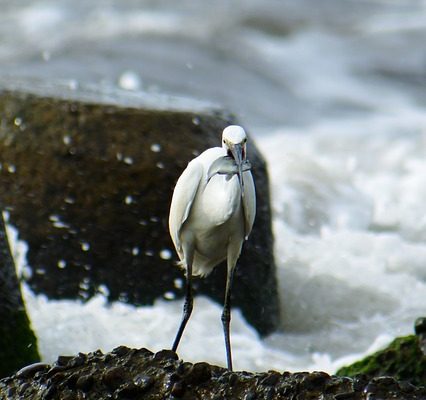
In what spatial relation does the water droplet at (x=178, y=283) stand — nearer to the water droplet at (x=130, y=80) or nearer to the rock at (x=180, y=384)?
the rock at (x=180, y=384)

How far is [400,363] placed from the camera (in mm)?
4410

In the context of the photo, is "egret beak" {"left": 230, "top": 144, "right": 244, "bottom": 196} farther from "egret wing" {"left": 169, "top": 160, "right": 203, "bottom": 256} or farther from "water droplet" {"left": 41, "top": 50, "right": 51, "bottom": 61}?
"water droplet" {"left": 41, "top": 50, "right": 51, "bottom": 61}

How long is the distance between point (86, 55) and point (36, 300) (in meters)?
8.08

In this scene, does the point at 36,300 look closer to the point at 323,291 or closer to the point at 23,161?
the point at 23,161

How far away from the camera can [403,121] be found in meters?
12.3

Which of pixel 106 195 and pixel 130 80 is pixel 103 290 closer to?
pixel 106 195

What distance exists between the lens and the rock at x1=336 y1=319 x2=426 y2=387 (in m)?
4.35

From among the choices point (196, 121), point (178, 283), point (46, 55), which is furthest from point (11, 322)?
point (46, 55)

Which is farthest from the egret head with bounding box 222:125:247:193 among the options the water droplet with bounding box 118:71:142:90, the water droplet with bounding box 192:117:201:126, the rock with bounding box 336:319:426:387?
the water droplet with bounding box 118:71:142:90

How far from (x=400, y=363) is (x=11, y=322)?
1755 mm

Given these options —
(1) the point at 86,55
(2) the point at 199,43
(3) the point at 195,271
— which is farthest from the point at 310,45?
(3) the point at 195,271

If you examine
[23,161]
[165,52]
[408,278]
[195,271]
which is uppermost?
[165,52]

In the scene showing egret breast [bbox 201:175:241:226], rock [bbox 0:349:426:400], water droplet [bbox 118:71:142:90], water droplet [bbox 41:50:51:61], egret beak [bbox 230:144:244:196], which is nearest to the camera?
rock [bbox 0:349:426:400]

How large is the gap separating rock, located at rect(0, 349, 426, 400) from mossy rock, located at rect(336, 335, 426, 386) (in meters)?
1.20
